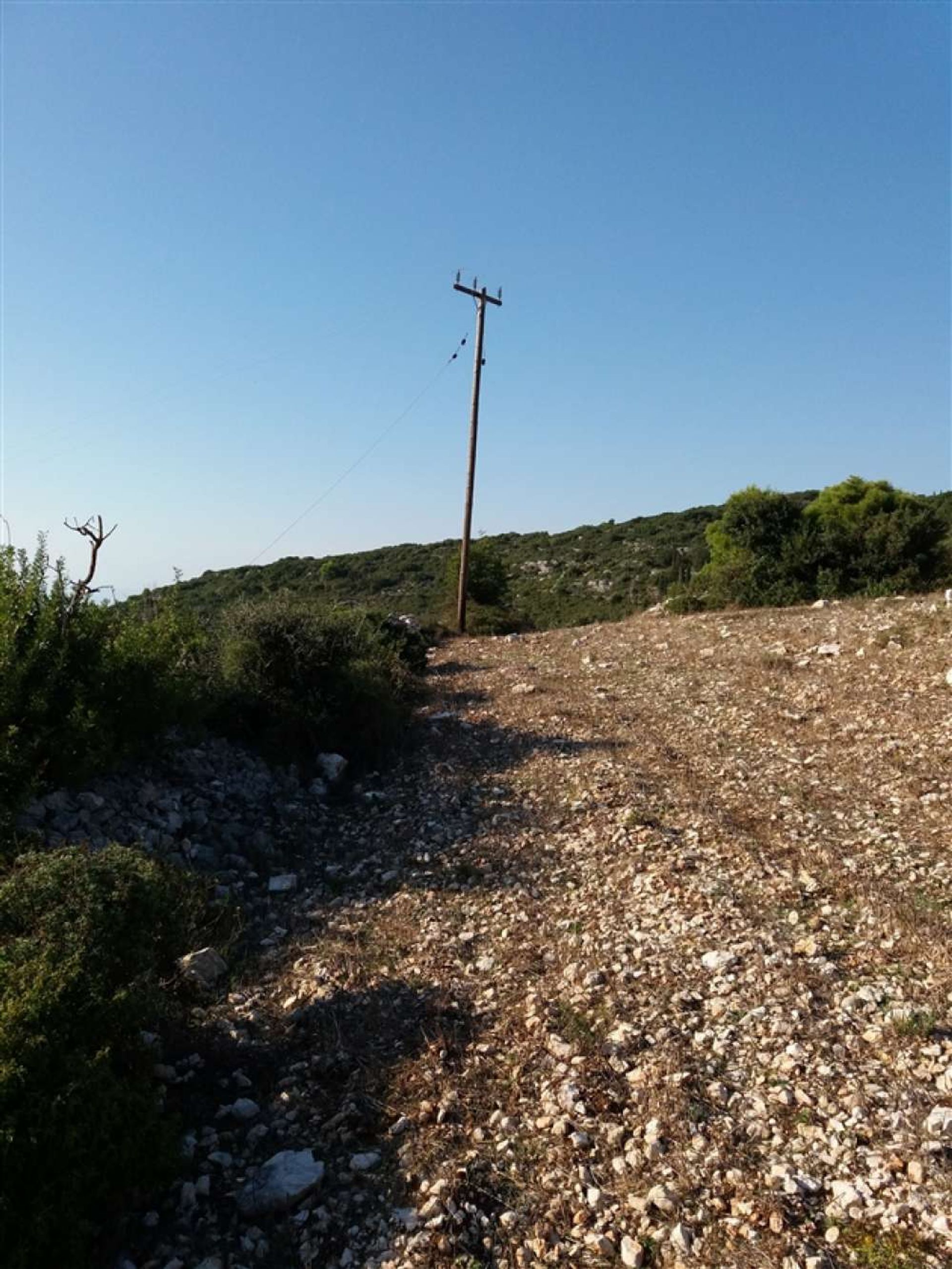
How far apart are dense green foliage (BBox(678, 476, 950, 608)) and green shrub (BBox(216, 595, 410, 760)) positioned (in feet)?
40.4

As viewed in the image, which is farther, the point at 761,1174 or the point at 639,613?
the point at 639,613

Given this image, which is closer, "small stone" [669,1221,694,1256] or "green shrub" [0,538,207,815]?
"small stone" [669,1221,694,1256]

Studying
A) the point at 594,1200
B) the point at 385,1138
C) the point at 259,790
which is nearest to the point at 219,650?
the point at 259,790

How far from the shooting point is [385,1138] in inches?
146

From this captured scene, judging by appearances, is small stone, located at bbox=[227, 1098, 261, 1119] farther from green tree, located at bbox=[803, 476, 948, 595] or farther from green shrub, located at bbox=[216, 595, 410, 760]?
green tree, located at bbox=[803, 476, 948, 595]

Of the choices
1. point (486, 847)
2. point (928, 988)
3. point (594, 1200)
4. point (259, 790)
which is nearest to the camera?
point (594, 1200)

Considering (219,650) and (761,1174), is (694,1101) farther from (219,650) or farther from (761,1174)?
(219,650)

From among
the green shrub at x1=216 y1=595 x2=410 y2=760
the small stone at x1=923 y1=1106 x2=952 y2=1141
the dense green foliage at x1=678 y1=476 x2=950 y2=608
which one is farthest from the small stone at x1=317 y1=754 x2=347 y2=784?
the dense green foliage at x1=678 y1=476 x2=950 y2=608

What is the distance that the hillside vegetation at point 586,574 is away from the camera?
19.6 m

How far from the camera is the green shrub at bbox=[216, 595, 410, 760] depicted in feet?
30.5

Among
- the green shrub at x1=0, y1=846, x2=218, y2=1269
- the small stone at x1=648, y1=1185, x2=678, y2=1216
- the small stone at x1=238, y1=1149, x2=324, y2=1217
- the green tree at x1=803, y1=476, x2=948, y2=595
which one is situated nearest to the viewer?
the green shrub at x1=0, y1=846, x2=218, y2=1269

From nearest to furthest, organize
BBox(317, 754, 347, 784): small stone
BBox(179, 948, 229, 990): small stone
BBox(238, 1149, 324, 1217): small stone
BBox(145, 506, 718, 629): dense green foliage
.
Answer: BBox(238, 1149, 324, 1217): small stone
BBox(179, 948, 229, 990): small stone
BBox(317, 754, 347, 784): small stone
BBox(145, 506, 718, 629): dense green foliage

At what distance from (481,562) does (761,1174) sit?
19.9 m

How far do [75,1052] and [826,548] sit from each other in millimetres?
19495
